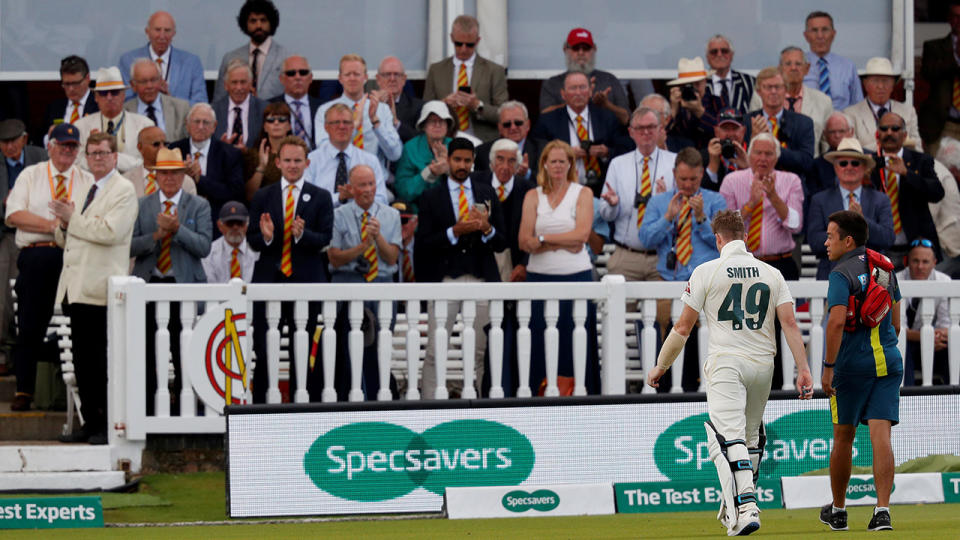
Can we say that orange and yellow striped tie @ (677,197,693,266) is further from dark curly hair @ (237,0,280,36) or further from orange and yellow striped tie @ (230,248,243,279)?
dark curly hair @ (237,0,280,36)

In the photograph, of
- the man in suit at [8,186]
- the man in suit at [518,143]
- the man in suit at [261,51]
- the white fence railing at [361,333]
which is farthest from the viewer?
the man in suit at [261,51]

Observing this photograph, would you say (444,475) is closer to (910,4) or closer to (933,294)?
(933,294)

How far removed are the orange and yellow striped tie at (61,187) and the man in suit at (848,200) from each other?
230 inches

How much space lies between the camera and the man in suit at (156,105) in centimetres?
1397

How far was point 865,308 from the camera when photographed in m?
9.12

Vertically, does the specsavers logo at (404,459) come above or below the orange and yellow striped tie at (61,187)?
below

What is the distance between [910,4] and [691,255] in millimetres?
5150

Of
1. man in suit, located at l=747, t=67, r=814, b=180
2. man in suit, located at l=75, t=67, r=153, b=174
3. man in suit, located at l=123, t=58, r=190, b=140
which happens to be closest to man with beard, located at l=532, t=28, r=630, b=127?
man in suit, located at l=747, t=67, r=814, b=180

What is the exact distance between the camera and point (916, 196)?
1378 cm

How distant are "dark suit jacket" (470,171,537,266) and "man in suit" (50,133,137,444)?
110 inches

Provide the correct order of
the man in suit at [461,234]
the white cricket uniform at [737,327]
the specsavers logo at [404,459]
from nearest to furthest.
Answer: the white cricket uniform at [737,327] → the specsavers logo at [404,459] → the man in suit at [461,234]

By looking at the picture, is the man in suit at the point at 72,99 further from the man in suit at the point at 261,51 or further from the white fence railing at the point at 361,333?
the white fence railing at the point at 361,333

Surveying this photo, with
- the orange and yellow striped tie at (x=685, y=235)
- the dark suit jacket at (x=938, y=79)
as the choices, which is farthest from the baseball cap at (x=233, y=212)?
the dark suit jacket at (x=938, y=79)

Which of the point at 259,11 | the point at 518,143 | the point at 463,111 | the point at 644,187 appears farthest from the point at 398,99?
the point at 644,187
